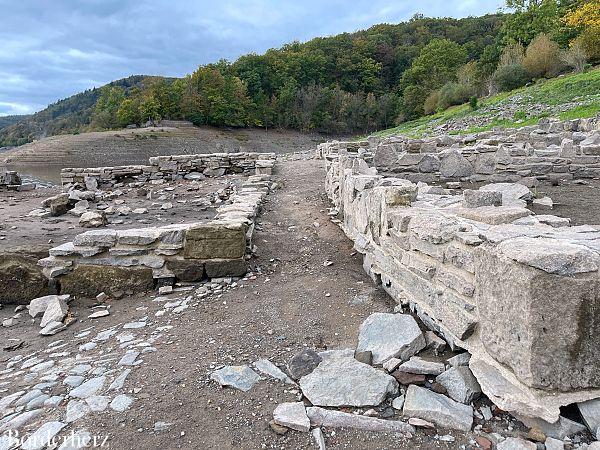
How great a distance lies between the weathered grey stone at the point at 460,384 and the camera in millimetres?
2480

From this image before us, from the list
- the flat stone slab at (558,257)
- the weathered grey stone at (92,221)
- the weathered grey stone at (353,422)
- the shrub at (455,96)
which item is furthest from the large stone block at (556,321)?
the shrub at (455,96)

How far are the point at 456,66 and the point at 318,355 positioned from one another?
7195cm

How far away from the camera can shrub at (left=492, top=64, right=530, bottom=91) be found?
111ft

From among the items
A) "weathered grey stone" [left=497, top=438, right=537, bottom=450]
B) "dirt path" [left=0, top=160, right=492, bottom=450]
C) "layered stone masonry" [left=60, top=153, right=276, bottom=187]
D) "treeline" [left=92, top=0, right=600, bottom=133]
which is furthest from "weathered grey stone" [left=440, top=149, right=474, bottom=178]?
"treeline" [left=92, top=0, right=600, bottom=133]

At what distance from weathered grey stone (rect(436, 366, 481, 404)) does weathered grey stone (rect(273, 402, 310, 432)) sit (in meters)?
0.88

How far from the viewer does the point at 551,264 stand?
2.17m

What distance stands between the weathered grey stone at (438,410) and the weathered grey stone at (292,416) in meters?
0.59

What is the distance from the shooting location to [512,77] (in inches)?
1334

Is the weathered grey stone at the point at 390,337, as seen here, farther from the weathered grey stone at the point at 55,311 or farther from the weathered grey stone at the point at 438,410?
the weathered grey stone at the point at 55,311

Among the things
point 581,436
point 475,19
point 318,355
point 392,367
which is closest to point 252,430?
point 318,355

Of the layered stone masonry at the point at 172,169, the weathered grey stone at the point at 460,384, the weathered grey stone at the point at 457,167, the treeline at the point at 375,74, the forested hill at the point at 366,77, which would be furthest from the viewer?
the forested hill at the point at 366,77

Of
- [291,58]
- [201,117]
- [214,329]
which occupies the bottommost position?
[214,329]

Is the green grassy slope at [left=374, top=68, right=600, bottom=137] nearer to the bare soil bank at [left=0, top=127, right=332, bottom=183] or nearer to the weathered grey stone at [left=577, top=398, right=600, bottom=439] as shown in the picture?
the bare soil bank at [left=0, top=127, right=332, bottom=183]

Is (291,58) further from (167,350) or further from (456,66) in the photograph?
(167,350)
